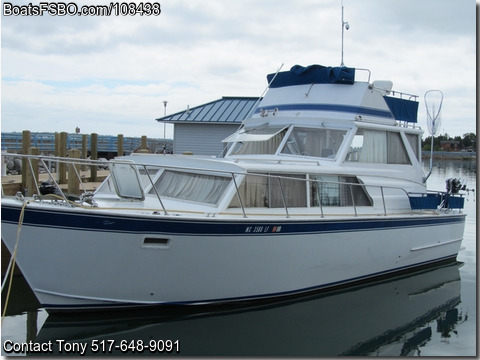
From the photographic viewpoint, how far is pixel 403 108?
515 inches

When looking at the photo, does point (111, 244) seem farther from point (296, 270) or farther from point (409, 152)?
point (409, 152)

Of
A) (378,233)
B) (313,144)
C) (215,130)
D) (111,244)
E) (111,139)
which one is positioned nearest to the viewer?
(111,244)

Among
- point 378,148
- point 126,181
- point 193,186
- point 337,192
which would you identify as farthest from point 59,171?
point 378,148

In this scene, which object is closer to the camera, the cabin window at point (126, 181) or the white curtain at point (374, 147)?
the cabin window at point (126, 181)

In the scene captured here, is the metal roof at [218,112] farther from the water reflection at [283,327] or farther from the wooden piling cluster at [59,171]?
the water reflection at [283,327]

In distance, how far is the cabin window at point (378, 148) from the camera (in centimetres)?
1133

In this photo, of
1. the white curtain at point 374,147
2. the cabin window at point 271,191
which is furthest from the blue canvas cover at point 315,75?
the cabin window at point 271,191

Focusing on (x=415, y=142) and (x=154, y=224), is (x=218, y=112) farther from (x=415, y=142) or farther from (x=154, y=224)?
(x=154, y=224)

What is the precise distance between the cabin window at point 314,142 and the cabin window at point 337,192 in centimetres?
91

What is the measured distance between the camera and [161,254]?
8.01m

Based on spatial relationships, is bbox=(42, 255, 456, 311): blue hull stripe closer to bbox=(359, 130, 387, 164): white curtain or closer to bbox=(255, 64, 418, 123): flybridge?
bbox=(359, 130, 387, 164): white curtain

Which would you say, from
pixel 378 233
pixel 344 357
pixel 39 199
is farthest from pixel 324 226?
pixel 39 199

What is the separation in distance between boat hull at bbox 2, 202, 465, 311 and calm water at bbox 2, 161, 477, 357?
0.28 meters

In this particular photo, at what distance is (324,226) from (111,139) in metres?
29.4
